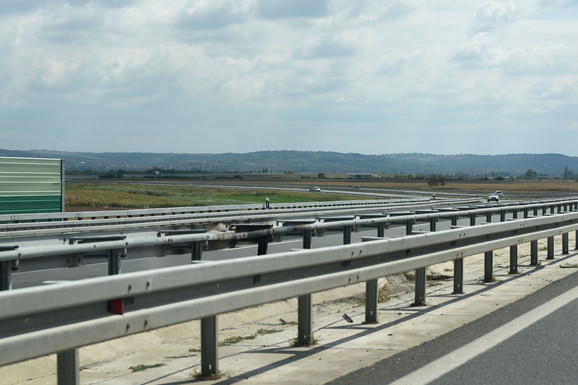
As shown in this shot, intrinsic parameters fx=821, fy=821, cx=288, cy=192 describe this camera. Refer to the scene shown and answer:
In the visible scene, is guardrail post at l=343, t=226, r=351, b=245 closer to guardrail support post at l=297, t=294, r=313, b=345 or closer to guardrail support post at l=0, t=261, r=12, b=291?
guardrail support post at l=297, t=294, r=313, b=345

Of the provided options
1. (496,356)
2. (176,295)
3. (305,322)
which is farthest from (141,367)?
(496,356)

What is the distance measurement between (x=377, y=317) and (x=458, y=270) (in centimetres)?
298

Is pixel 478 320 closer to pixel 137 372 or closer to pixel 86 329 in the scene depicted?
pixel 137 372

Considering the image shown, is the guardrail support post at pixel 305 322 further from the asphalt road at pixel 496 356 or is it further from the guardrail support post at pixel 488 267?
the guardrail support post at pixel 488 267

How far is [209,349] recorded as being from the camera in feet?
22.0

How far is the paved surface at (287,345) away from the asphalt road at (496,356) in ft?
0.79

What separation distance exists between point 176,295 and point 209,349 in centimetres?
108

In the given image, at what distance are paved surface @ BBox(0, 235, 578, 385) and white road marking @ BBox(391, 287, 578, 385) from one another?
0.53 m

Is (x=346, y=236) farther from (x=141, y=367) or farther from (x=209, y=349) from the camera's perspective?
(x=209, y=349)

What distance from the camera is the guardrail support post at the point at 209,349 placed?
6660mm

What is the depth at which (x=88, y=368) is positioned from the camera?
8.27m

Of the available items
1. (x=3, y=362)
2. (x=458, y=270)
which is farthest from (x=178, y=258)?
(x=3, y=362)

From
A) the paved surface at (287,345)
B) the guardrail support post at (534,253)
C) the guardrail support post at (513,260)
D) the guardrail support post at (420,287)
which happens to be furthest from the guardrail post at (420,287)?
the guardrail support post at (534,253)

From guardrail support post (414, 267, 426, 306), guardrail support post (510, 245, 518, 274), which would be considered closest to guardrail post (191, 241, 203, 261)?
guardrail support post (414, 267, 426, 306)
